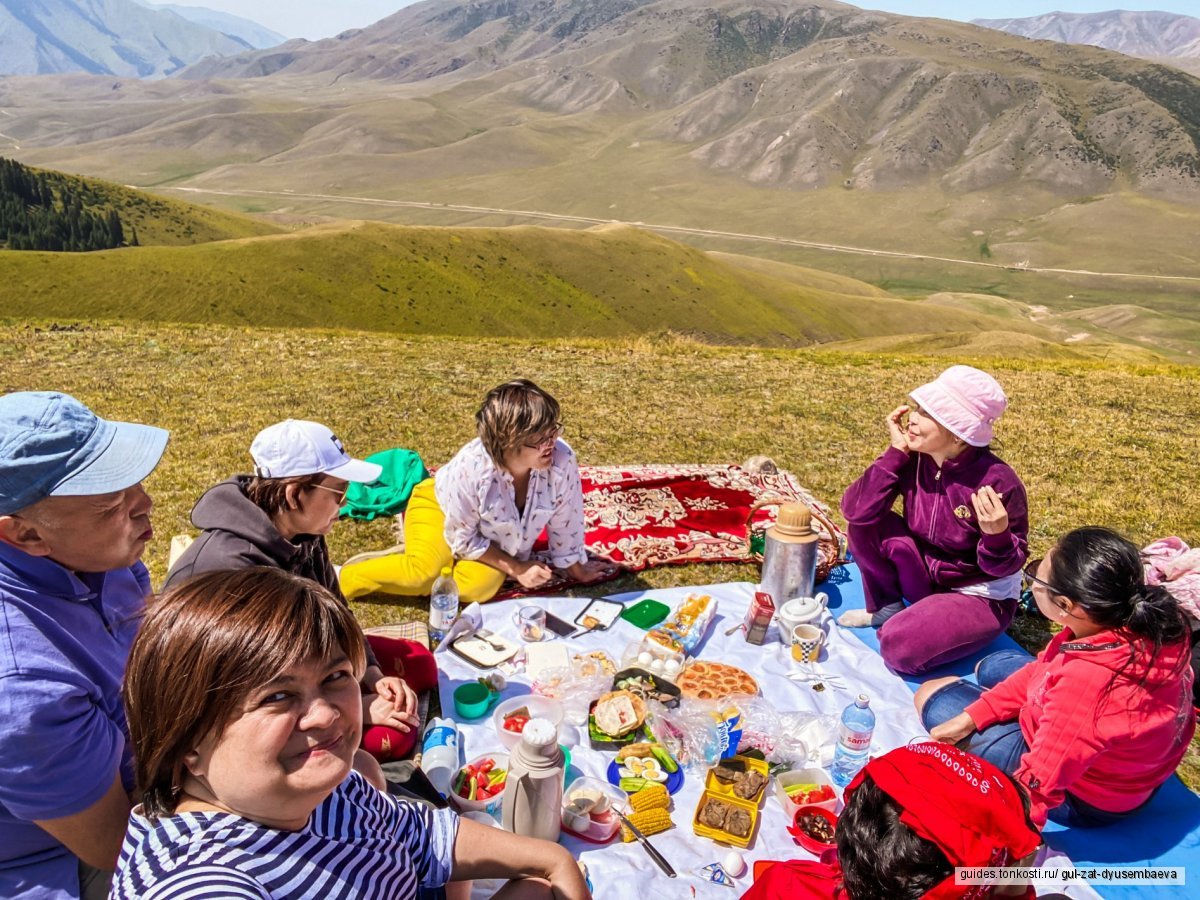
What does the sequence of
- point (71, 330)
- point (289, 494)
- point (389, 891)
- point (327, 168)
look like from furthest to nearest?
point (327, 168), point (71, 330), point (289, 494), point (389, 891)

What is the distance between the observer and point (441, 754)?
11.5ft

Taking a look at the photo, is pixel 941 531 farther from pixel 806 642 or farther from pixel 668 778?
pixel 668 778

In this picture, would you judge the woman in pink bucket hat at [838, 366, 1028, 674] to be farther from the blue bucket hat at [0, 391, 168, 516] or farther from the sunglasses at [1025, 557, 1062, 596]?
the blue bucket hat at [0, 391, 168, 516]

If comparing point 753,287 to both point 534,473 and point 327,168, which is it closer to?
point 534,473

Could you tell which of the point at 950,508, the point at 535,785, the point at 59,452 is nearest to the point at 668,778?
the point at 535,785

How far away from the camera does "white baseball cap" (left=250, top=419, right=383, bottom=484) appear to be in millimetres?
3479

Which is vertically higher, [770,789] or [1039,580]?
[1039,580]

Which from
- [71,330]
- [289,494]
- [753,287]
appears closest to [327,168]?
[753,287]

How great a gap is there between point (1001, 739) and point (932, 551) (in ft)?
5.23

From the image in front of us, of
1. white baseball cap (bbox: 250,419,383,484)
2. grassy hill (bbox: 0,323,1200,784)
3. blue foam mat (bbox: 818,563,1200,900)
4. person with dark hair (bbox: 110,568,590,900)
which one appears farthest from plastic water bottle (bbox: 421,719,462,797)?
blue foam mat (bbox: 818,563,1200,900)

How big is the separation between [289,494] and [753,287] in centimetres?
8801

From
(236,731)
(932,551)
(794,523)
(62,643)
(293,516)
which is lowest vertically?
(932,551)

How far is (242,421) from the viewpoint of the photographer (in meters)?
9.30

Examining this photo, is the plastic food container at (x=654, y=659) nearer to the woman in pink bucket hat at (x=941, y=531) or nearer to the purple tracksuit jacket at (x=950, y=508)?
the woman in pink bucket hat at (x=941, y=531)
